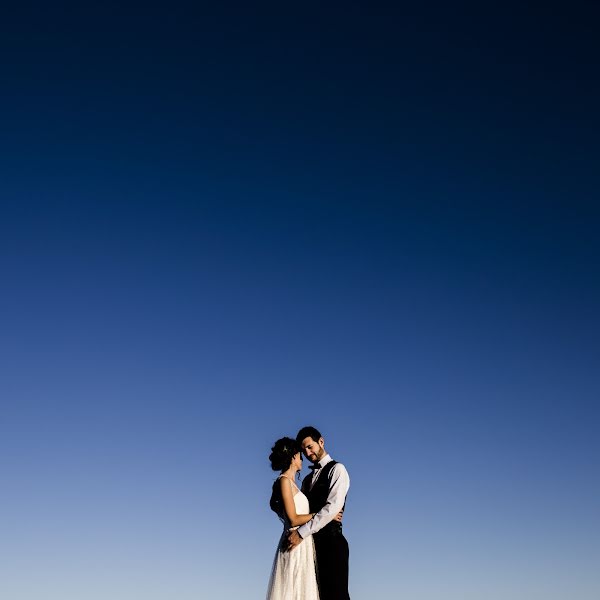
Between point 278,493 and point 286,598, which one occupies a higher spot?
point 278,493

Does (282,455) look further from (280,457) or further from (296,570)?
(296,570)

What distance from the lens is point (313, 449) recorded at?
13023 millimetres

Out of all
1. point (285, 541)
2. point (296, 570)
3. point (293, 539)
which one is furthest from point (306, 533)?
point (296, 570)

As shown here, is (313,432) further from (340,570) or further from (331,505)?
(340,570)

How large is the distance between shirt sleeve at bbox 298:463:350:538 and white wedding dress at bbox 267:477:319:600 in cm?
23

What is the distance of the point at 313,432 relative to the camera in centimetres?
1303

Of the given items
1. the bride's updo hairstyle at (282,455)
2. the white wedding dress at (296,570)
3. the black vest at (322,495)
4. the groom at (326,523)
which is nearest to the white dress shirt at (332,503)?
the groom at (326,523)

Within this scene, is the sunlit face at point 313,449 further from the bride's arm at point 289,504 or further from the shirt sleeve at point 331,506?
the bride's arm at point 289,504

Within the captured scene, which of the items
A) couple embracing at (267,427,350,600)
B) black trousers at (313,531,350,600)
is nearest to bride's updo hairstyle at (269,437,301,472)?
couple embracing at (267,427,350,600)

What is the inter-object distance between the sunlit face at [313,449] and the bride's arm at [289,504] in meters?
0.51

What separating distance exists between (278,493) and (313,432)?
926 millimetres

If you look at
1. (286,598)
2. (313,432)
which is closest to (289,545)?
(286,598)

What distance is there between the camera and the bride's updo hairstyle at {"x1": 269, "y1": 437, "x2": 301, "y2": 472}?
12.7 metres

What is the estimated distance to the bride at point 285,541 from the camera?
12.6 metres
